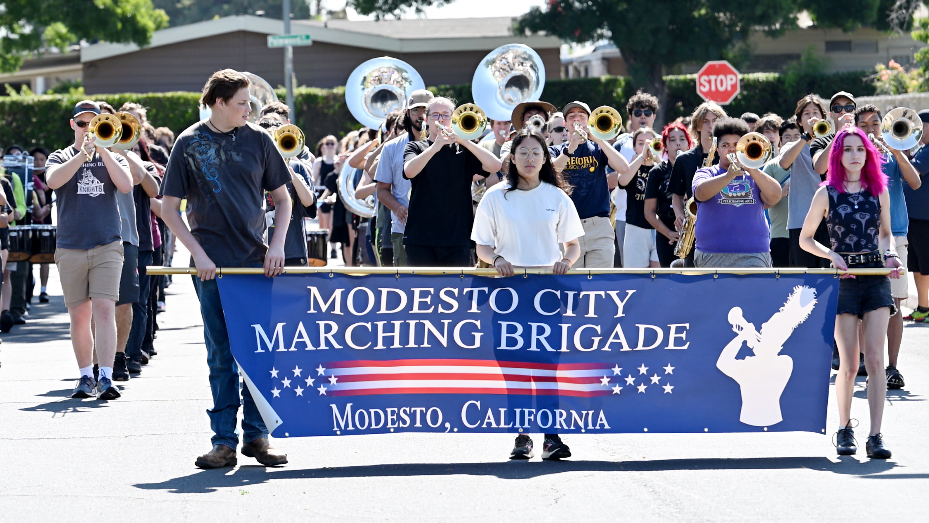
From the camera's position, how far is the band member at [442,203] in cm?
817

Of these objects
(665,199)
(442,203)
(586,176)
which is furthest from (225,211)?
(665,199)

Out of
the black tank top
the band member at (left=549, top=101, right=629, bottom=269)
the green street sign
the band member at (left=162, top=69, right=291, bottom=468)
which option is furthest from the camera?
the green street sign

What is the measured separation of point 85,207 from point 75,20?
19713 mm

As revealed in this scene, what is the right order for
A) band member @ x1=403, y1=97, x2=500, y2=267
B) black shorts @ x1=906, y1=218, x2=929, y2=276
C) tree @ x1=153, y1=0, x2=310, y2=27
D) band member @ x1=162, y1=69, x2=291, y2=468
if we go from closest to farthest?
band member @ x1=162, y1=69, x2=291, y2=468 → band member @ x1=403, y1=97, x2=500, y2=267 → black shorts @ x1=906, y1=218, x2=929, y2=276 → tree @ x1=153, y1=0, x2=310, y2=27

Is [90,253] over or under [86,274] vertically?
over

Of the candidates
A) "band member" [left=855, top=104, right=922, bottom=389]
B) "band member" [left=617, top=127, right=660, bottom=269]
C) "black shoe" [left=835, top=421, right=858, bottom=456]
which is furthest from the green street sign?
"black shoe" [left=835, top=421, right=858, bottom=456]

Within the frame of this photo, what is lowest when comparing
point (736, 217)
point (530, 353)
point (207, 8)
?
point (530, 353)

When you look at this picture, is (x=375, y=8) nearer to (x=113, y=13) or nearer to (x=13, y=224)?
(x=113, y=13)

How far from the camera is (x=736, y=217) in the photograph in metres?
7.95

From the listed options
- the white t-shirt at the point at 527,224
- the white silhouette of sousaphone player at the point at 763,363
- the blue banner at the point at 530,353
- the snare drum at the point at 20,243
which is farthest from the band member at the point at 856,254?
the snare drum at the point at 20,243

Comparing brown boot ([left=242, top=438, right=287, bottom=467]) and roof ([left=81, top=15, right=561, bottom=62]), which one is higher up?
roof ([left=81, top=15, right=561, bottom=62])

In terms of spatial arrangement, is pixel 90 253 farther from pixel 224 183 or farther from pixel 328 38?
pixel 328 38

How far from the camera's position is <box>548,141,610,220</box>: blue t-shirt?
946cm

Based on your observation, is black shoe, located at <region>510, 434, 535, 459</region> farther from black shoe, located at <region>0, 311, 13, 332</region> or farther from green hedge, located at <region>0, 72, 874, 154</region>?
green hedge, located at <region>0, 72, 874, 154</region>
